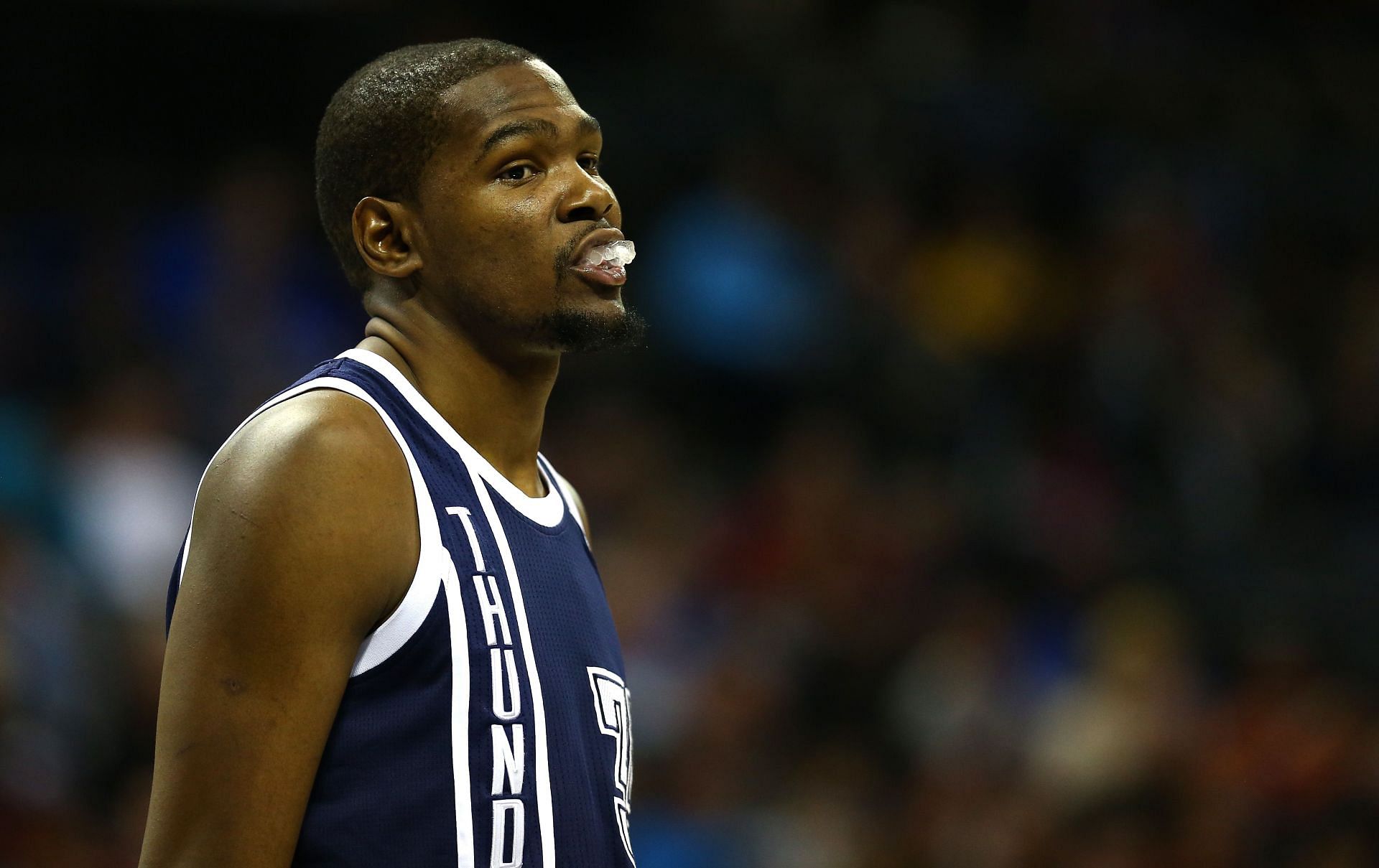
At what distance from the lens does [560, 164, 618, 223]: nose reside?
2.62 metres

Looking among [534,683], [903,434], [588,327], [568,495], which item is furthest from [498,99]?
[903,434]

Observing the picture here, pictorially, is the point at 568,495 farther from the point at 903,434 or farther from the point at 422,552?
the point at 903,434

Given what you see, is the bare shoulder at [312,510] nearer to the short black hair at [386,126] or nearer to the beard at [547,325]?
the beard at [547,325]

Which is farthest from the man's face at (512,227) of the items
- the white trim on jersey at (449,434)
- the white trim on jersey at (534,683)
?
the white trim on jersey at (534,683)

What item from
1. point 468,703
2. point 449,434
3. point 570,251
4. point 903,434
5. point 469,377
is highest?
point 903,434

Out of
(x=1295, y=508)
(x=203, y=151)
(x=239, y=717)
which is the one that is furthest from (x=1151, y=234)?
(x=239, y=717)

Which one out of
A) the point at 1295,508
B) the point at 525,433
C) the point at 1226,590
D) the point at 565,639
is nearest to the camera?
the point at 565,639

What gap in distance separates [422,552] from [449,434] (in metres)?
0.30

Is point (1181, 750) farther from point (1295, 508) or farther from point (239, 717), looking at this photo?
point (239, 717)

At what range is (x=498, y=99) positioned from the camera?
2621 mm

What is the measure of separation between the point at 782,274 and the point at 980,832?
362 centimetres

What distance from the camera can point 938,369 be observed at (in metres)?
8.73

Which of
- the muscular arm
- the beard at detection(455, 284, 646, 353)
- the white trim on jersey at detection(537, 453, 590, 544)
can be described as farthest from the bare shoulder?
the white trim on jersey at detection(537, 453, 590, 544)

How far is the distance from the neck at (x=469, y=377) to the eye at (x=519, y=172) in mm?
261
